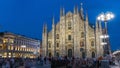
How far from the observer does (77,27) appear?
63.9 meters

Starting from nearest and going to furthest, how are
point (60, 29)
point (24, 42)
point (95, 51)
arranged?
1. point (95, 51)
2. point (60, 29)
3. point (24, 42)

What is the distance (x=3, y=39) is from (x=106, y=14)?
202 feet

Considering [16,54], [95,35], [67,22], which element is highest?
[67,22]

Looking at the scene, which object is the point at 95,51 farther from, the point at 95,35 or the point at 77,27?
the point at 77,27

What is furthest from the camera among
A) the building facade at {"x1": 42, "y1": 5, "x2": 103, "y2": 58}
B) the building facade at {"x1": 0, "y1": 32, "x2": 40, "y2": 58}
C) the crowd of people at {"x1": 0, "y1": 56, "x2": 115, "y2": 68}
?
the building facade at {"x1": 0, "y1": 32, "x2": 40, "y2": 58}

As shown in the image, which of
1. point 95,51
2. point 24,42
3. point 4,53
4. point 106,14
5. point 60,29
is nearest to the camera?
point 106,14

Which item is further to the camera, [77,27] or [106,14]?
[77,27]

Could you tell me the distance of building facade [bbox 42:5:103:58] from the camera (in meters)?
61.8

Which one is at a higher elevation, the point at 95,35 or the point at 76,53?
the point at 95,35

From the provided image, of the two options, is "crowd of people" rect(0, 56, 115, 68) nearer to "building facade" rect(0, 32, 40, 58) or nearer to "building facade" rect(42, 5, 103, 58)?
"building facade" rect(42, 5, 103, 58)

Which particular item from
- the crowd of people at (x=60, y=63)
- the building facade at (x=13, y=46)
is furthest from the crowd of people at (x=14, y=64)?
the building facade at (x=13, y=46)

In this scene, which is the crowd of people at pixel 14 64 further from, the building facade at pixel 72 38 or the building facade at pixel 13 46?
the building facade at pixel 13 46

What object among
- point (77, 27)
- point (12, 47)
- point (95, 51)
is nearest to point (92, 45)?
point (95, 51)

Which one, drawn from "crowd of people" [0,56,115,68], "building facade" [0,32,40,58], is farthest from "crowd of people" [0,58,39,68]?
"building facade" [0,32,40,58]
